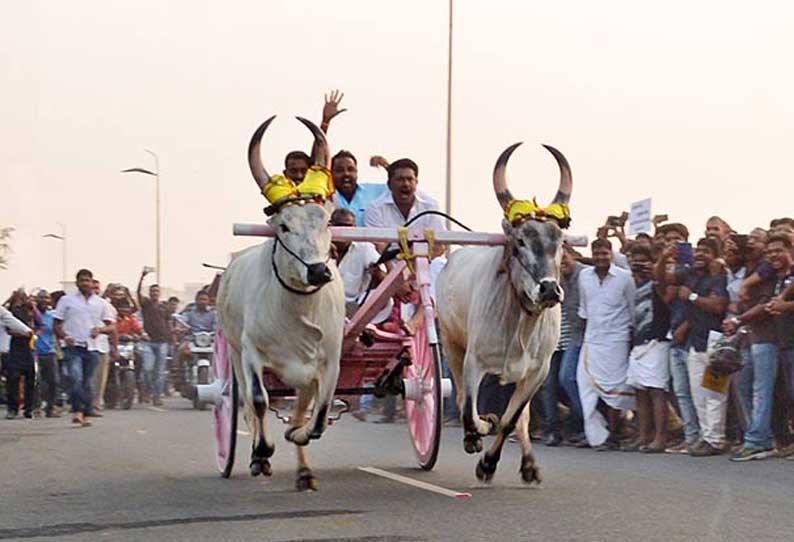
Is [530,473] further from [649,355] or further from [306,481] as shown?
[649,355]

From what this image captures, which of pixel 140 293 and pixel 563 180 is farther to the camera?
pixel 140 293

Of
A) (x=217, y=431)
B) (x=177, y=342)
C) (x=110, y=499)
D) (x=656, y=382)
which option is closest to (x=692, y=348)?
(x=656, y=382)

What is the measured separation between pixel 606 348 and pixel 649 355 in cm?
62

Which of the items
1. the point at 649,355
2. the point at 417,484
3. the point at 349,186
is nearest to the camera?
the point at 417,484

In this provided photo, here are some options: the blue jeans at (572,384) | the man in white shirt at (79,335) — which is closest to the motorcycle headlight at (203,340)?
the man in white shirt at (79,335)

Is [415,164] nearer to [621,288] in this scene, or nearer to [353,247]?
[353,247]

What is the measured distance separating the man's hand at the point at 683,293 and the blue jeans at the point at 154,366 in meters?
14.1

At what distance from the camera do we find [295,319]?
10484mm

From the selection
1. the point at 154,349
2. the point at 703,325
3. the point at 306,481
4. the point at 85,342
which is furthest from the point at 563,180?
the point at 154,349

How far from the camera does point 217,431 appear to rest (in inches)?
488

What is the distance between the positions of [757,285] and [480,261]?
3.81 metres

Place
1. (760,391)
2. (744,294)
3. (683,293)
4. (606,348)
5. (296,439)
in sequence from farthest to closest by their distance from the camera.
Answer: (606,348) → (683,293) → (744,294) → (760,391) → (296,439)

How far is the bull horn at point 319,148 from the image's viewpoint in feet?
34.2

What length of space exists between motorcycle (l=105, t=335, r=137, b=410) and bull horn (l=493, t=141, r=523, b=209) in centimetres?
1684
